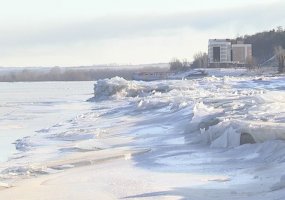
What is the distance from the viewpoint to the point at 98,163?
42.4 feet

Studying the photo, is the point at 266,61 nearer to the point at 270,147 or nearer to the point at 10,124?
the point at 10,124

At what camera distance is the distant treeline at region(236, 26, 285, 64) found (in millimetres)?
122562

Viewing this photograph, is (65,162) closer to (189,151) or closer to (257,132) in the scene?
(189,151)

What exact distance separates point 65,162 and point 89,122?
41.0 feet

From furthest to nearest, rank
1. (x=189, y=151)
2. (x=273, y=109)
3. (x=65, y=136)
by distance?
1. (x=65, y=136)
2. (x=273, y=109)
3. (x=189, y=151)

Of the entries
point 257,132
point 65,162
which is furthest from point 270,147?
point 65,162

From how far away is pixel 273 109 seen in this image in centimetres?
1772

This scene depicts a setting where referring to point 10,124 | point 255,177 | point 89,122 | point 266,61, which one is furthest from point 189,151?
point 266,61

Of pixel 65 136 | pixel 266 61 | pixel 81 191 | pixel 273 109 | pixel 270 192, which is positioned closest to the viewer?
pixel 270 192

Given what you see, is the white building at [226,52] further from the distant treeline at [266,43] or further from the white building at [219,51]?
the distant treeline at [266,43]

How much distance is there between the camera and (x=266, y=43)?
127750 mm

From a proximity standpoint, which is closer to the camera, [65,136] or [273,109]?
[273,109]

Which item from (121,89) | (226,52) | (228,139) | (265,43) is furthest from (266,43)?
(228,139)

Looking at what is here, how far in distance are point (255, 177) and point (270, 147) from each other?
7.67ft
